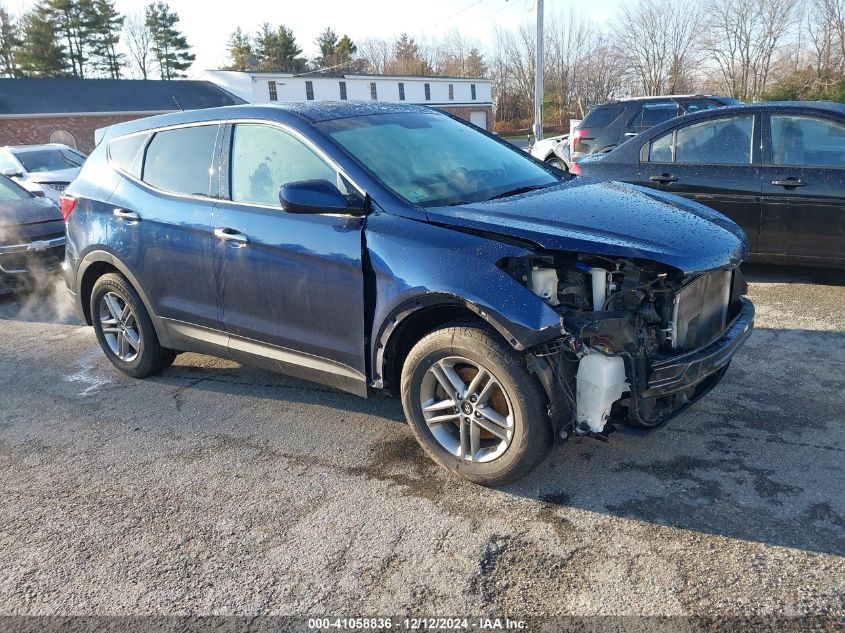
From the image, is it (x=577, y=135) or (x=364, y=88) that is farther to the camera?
(x=364, y=88)

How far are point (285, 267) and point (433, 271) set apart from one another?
0.98m

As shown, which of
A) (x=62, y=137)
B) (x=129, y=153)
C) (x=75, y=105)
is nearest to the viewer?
(x=129, y=153)

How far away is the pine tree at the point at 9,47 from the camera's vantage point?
55375mm

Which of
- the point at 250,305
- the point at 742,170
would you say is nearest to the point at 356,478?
the point at 250,305

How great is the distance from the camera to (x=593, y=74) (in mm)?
56000

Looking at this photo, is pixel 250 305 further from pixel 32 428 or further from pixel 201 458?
pixel 32 428

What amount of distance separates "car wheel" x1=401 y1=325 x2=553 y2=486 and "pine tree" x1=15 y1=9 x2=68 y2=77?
2514 inches

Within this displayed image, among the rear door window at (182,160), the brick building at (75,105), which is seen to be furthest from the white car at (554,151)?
the brick building at (75,105)

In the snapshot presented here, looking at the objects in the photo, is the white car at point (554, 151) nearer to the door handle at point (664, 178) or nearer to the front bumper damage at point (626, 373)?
the door handle at point (664, 178)

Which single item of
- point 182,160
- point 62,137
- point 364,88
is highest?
point 364,88

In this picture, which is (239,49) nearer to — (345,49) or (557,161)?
(345,49)

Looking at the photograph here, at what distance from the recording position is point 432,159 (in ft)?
13.1

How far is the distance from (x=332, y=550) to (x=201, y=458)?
4.21 ft

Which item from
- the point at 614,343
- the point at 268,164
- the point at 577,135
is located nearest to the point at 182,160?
the point at 268,164
